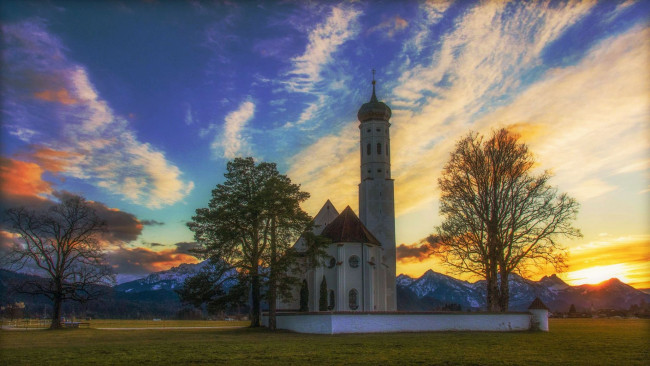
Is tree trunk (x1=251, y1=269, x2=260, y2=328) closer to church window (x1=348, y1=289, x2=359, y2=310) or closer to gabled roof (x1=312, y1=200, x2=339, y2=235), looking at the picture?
church window (x1=348, y1=289, x2=359, y2=310)

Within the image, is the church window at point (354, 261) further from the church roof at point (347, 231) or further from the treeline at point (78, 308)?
the treeline at point (78, 308)

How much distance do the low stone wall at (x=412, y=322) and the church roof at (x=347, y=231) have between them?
14.8 m

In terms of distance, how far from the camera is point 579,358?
1547cm

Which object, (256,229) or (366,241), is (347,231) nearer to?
(366,241)

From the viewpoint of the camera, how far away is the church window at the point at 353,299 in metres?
44.5

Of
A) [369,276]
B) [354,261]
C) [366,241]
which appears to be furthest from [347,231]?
[369,276]

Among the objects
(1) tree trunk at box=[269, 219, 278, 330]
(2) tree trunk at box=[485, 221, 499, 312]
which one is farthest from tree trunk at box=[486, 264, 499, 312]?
(1) tree trunk at box=[269, 219, 278, 330]

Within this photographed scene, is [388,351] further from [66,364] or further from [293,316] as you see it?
[293,316]

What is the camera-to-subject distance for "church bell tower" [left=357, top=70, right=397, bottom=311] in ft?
176

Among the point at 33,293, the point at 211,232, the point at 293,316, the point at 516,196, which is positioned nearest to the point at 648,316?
the point at 516,196

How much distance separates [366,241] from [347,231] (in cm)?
196

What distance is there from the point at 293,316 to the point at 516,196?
16.3 meters

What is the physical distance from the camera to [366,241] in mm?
45594

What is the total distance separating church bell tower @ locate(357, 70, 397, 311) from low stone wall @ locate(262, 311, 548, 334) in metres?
21.8
